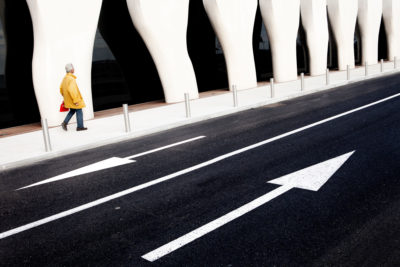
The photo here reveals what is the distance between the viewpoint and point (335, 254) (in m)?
3.80

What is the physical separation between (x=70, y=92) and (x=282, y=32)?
14.3 meters

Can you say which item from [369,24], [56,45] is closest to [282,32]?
[369,24]

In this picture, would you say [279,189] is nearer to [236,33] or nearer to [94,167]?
[94,167]

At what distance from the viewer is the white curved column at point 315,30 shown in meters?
24.2

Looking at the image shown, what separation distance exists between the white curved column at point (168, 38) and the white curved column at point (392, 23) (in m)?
22.7

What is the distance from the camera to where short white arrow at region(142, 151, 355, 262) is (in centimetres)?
420

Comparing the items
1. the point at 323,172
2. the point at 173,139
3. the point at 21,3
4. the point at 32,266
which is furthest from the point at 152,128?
the point at 21,3

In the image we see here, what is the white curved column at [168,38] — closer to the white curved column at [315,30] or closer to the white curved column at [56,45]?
the white curved column at [56,45]

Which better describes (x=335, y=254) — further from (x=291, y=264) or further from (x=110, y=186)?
(x=110, y=186)

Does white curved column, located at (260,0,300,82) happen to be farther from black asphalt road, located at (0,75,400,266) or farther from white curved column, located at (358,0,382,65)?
black asphalt road, located at (0,75,400,266)

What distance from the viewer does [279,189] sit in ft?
18.5

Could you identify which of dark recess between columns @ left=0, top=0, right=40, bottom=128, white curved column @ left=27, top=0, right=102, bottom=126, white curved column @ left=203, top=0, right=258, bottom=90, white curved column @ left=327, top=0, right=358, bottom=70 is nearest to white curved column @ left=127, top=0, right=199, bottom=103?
white curved column @ left=27, top=0, right=102, bottom=126

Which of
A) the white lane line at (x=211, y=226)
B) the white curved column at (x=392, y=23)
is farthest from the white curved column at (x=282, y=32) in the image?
the white lane line at (x=211, y=226)

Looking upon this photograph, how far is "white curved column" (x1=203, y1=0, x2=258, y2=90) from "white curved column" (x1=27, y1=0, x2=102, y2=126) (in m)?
6.58
